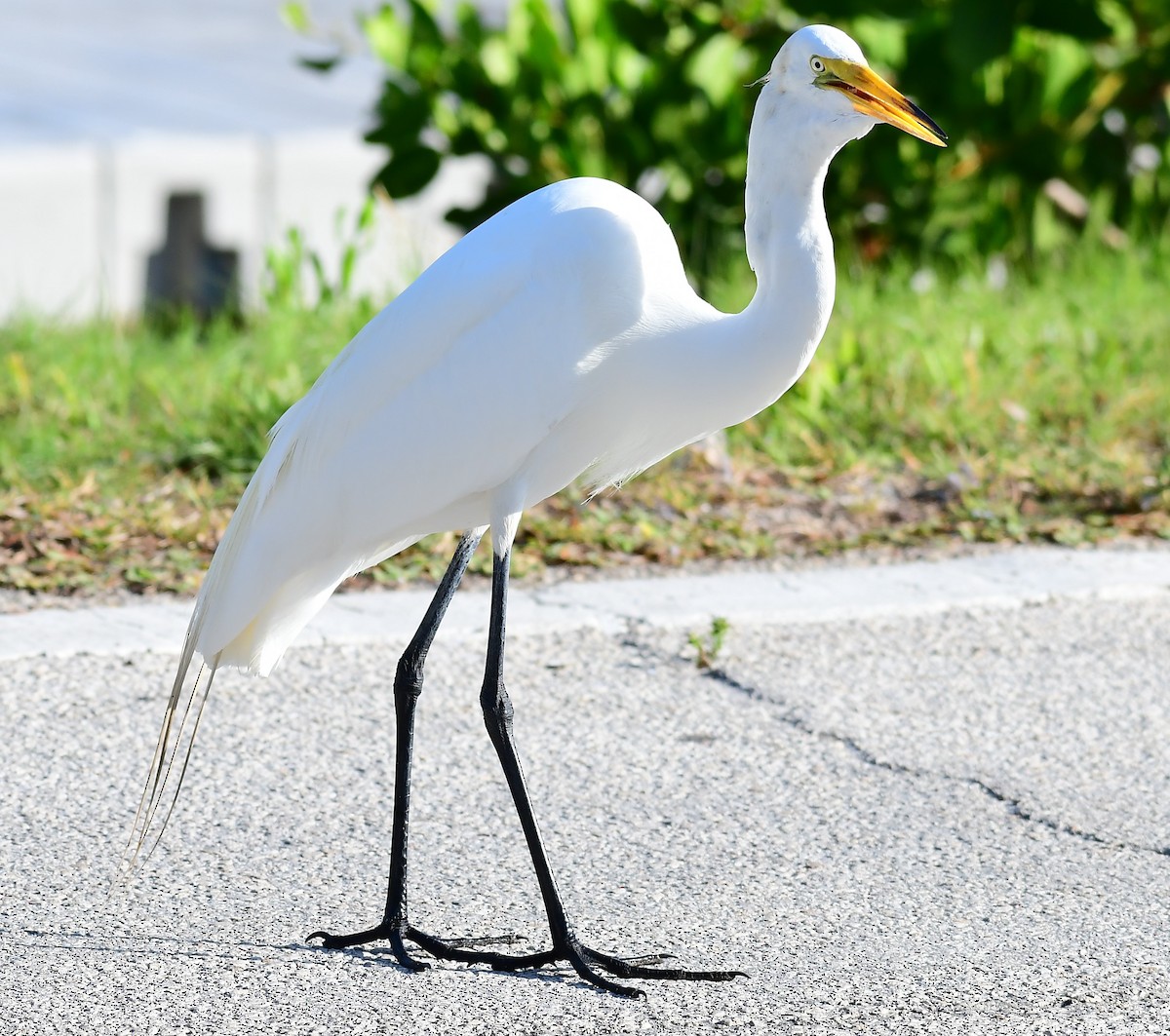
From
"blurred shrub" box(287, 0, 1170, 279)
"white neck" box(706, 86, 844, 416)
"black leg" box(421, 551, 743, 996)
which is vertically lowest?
"black leg" box(421, 551, 743, 996)

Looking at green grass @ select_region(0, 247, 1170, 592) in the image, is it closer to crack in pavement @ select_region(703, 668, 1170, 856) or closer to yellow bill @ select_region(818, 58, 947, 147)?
crack in pavement @ select_region(703, 668, 1170, 856)

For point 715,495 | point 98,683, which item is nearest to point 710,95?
point 715,495

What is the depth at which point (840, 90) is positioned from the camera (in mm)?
2621

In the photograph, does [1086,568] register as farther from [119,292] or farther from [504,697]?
[119,292]

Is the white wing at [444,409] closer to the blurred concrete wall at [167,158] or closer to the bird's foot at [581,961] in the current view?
the bird's foot at [581,961]

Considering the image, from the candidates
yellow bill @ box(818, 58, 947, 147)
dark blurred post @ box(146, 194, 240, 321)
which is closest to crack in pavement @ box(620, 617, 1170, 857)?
yellow bill @ box(818, 58, 947, 147)

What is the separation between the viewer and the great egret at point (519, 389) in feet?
8.80

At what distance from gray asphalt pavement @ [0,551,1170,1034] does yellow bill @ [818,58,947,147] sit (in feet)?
3.91

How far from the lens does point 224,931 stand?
269 cm

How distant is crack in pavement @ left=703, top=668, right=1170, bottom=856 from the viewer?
3.07 m

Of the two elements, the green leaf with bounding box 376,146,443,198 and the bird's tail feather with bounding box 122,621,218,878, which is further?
the green leaf with bounding box 376,146,443,198

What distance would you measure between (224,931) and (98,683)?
1089mm

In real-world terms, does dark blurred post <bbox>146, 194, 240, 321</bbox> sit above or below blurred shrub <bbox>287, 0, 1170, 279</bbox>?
below

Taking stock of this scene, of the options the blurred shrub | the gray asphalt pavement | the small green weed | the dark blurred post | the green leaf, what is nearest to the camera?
the gray asphalt pavement
